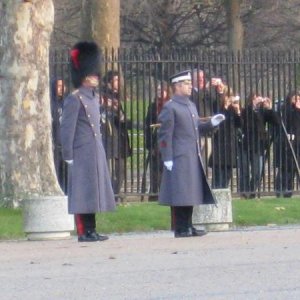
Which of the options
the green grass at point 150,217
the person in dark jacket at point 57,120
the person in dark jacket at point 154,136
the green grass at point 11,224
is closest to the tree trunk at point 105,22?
the person in dark jacket at point 154,136

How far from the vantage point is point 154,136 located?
66.1ft

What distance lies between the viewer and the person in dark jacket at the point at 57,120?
19516mm

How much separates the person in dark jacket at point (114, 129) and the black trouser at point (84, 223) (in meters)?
4.68

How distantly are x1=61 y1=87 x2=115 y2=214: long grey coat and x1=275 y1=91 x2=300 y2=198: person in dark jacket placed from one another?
21.7ft

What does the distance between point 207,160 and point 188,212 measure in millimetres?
5250

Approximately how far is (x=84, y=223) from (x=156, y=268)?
2531 mm

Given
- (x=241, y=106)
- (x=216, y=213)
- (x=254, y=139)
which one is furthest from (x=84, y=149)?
(x=254, y=139)

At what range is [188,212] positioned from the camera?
15359 mm

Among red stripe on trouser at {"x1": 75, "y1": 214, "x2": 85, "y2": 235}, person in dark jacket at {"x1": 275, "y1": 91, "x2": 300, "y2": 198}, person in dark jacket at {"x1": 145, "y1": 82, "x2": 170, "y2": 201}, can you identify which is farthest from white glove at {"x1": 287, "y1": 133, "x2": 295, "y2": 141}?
red stripe on trouser at {"x1": 75, "y1": 214, "x2": 85, "y2": 235}

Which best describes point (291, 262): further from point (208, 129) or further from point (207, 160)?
point (207, 160)

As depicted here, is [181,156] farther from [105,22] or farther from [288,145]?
[105,22]

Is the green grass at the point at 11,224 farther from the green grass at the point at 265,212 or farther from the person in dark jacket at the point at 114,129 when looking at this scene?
the green grass at the point at 265,212

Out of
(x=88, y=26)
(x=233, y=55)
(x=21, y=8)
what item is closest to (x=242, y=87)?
(x=233, y=55)

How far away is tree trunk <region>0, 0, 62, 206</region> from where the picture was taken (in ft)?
60.0
